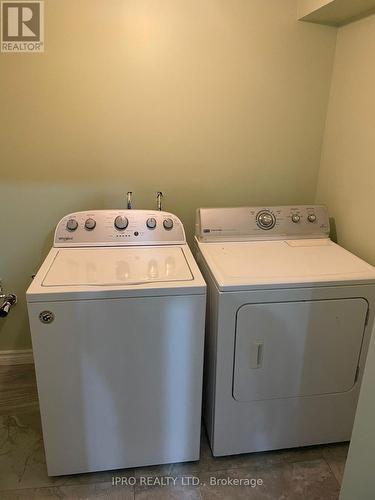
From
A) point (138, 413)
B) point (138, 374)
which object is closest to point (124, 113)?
point (138, 374)

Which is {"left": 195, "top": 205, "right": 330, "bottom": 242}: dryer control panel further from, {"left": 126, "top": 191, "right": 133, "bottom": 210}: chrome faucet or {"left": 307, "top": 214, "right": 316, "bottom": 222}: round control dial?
{"left": 126, "top": 191, "right": 133, "bottom": 210}: chrome faucet

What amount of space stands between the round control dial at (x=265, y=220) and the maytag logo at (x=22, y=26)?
1320 millimetres

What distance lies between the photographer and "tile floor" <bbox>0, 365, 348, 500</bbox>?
1599mm

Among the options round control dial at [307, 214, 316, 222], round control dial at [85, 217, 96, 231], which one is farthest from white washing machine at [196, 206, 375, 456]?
round control dial at [85, 217, 96, 231]

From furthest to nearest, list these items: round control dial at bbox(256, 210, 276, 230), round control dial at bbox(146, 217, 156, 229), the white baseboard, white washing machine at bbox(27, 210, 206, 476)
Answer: the white baseboard → round control dial at bbox(256, 210, 276, 230) → round control dial at bbox(146, 217, 156, 229) → white washing machine at bbox(27, 210, 206, 476)

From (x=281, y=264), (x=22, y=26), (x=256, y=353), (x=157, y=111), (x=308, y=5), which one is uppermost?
(x=308, y=5)

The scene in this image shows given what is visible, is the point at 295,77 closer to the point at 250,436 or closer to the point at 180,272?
the point at 180,272

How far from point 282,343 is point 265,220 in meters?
0.67

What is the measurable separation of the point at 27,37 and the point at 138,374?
162cm

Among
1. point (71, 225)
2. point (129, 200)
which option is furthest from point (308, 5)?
point (71, 225)

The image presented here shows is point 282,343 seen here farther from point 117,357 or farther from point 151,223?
point 151,223

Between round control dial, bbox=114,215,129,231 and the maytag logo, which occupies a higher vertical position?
the maytag logo

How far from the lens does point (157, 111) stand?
206 centimetres

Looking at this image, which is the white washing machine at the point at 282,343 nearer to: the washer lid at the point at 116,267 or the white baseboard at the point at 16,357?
the washer lid at the point at 116,267
